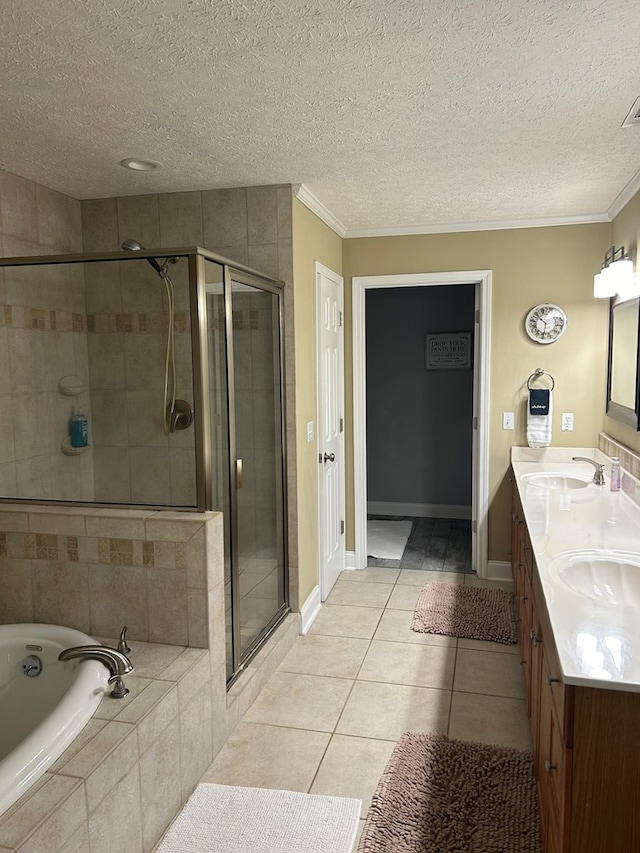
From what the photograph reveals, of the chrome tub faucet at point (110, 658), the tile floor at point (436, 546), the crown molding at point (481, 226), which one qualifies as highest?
the crown molding at point (481, 226)

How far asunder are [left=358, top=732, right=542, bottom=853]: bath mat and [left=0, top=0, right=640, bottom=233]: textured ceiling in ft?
7.80

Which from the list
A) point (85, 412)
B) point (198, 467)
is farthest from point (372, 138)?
point (85, 412)

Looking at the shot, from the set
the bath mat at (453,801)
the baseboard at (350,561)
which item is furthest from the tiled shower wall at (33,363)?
the baseboard at (350,561)

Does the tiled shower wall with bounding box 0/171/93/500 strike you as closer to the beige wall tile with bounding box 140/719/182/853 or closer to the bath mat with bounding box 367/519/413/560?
the beige wall tile with bounding box 140/719/182/853

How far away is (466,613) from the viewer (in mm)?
3936

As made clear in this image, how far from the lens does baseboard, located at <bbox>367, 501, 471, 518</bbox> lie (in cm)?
621

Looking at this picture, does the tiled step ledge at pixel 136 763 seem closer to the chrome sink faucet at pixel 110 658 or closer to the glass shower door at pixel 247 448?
the chrome sink faucet at pixel 110 658

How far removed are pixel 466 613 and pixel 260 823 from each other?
203cm

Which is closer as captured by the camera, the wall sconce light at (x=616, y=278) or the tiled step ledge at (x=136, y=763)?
the tiled step ledge at (x=136, y=763)

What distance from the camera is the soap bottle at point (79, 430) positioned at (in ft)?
10.1

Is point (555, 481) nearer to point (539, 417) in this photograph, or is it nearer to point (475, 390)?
point (539, 417)

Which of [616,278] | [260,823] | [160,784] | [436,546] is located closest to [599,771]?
[260,823]

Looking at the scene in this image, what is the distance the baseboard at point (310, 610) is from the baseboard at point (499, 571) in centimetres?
124

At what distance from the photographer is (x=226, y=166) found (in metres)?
3.02
